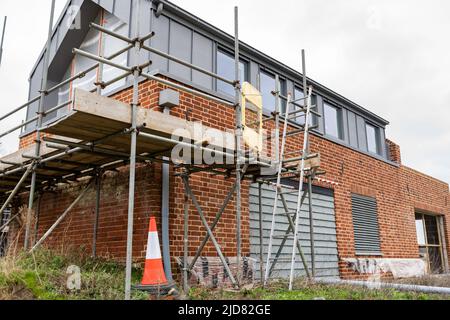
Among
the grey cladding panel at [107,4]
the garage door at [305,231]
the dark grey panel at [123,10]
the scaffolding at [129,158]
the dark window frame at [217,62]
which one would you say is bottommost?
the garage door at [305,231]

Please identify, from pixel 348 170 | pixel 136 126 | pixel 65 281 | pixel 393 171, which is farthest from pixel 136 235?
pixel 393 171

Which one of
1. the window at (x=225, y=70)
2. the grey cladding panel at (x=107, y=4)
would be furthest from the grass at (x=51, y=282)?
the grey cladding panel at (x=107, y=4)

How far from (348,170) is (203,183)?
5.84 metres

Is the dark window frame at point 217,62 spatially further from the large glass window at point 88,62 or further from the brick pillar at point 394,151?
the brick pillar at point 394,151

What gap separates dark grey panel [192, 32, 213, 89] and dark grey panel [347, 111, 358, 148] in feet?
19.6

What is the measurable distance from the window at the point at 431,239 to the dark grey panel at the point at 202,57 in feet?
36.7

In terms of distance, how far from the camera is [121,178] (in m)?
7.53

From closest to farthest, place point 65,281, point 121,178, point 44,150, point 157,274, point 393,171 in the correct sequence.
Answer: point 65,281 → point 157,274 → point 44,150 → point 121,178 → point 393,171

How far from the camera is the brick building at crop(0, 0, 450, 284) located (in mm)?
7328

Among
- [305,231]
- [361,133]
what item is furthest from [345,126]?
[305,231]

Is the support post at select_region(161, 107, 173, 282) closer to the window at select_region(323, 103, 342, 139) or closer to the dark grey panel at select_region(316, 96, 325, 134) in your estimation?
the dark grey panel at select_region(316, 96, 325, 134)

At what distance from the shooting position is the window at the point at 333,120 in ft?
41.1

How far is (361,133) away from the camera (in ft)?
45.5

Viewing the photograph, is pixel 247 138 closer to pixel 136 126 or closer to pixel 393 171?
pixel 136 126
